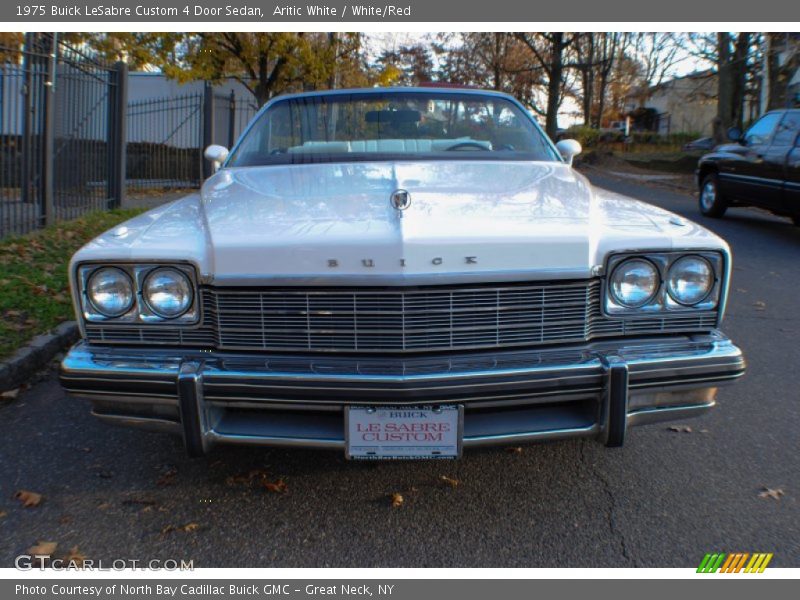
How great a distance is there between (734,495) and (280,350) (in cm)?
190

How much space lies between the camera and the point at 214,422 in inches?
98.3

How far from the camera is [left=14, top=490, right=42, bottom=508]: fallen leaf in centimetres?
274

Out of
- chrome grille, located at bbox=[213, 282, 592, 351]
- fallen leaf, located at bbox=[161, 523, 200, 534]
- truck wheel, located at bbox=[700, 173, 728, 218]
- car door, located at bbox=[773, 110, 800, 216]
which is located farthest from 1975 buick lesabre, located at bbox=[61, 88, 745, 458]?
truck wheel, located at bbox=[700, 173, 728, 218]

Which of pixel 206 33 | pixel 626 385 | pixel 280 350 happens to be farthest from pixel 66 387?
pixel 206 33

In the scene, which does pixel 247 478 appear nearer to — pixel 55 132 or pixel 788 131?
pixel 55 132

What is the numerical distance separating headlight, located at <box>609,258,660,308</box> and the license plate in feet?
2.41

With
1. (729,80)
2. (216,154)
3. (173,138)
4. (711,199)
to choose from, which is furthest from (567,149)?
(729,80)

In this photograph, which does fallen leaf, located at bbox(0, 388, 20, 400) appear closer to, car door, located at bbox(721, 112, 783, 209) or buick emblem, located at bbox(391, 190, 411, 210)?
buick emblem, located at bbox(391, 190, 411, 210)

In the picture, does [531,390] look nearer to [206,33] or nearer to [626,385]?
[626,385]

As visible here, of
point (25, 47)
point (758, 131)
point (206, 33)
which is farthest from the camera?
point (206, 33)

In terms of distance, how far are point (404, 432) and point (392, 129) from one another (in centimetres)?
214

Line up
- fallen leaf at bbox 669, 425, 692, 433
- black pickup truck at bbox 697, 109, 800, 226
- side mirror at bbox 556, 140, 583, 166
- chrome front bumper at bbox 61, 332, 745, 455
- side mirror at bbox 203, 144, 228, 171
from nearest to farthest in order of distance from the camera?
chrome front bumper at bbox 61, 332, 745, 455 → fallen leaf at bbox 669, 425, 692, 433 → side mirror at bbox 203, 144, 228, 171 → side mirror at bbox 556, 140, 583, 166 → black pickup truck at bbox 697, 109, 800, 226

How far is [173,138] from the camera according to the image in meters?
14.9

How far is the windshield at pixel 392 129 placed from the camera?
3879 millimetres
